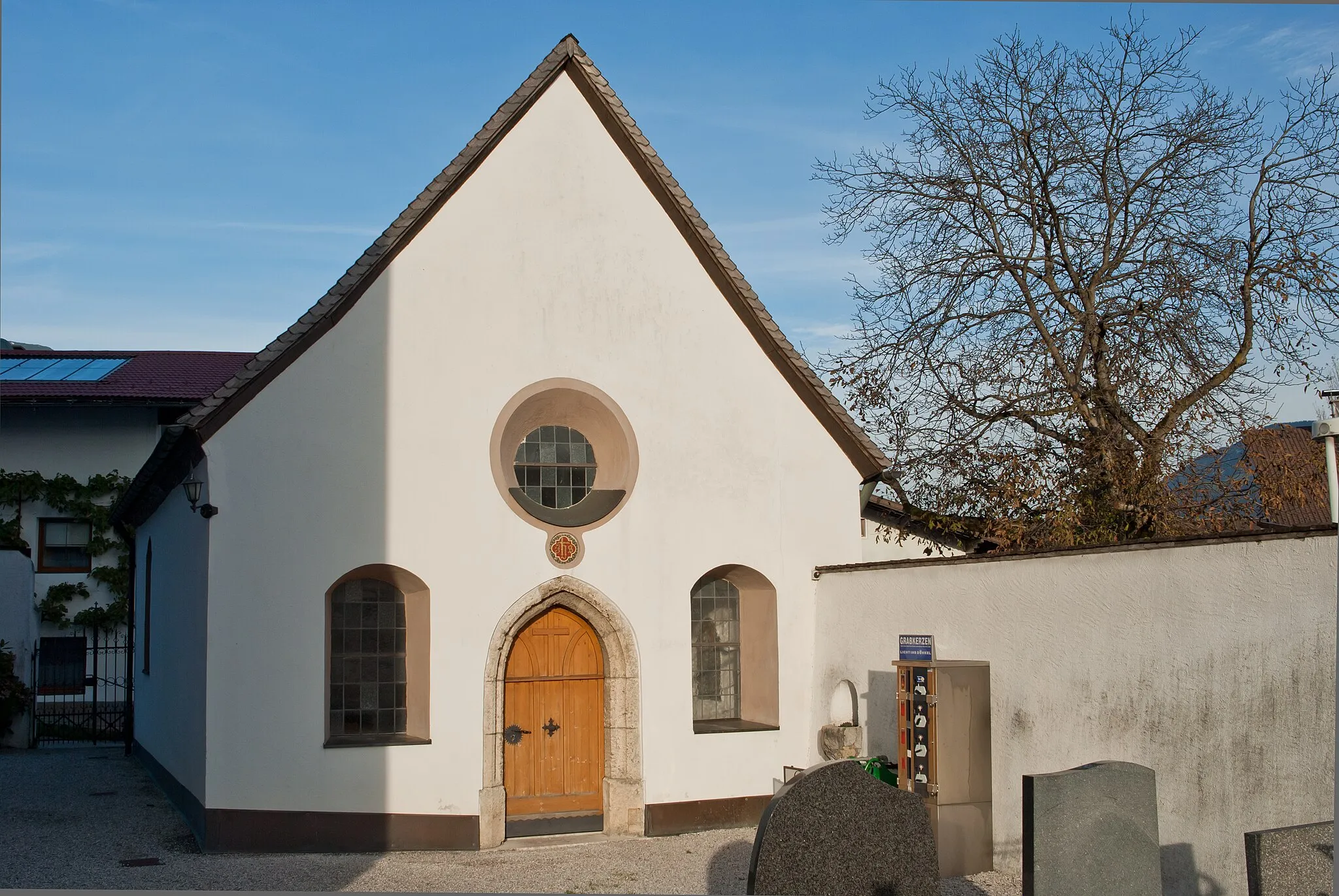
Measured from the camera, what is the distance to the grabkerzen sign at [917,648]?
10.8 metres

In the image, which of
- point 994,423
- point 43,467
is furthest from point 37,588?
point 994,423

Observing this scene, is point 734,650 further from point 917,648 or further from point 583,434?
point 917,648

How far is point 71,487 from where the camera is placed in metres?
23.6

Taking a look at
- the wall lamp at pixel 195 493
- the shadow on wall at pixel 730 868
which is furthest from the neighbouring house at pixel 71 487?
the shadow on wall at pixel 730 868

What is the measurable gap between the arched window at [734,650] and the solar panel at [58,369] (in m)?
16.9

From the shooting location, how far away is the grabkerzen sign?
424 inches

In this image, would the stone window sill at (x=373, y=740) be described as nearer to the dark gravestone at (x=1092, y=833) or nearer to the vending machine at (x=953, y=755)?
the vending machine at (x=953, y=755)

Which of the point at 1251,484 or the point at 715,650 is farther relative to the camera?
the point at 1251,484

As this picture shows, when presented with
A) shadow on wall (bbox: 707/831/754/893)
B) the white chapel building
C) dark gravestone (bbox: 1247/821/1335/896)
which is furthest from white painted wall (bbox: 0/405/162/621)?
dark gravestone (bbox: 1247/821/1335/896)

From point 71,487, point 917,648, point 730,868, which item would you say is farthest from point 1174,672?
point 71,487

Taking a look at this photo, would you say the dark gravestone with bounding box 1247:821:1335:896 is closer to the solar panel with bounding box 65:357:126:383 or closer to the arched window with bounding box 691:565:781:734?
the arched window with bounding box 691:565:781:734

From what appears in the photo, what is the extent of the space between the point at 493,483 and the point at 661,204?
3622 millimetres

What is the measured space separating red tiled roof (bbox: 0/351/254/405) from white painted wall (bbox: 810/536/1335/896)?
15.8 m

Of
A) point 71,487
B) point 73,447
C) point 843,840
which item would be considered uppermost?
point 73,447
